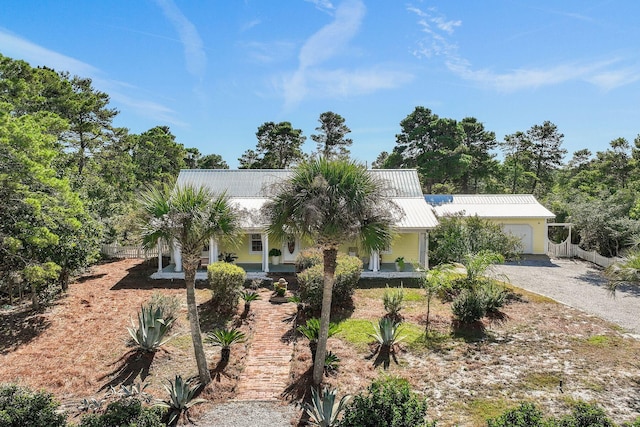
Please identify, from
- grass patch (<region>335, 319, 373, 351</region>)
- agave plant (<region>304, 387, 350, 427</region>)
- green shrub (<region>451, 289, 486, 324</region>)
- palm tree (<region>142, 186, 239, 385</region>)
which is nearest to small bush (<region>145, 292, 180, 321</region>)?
palm tree (<region>142, 186, 239, 385</region>)

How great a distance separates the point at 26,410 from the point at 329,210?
20.9 feet

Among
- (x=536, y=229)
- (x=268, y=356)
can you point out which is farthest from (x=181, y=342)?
(x=536, y=229)

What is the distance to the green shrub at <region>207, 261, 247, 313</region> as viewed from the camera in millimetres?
13180

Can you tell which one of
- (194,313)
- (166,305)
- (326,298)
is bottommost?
(166,305)

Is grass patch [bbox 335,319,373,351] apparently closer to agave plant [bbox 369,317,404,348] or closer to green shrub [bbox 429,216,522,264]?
agave plant [bbox 369,317,404,348]

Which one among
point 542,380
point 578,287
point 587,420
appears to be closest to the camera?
point 587,420

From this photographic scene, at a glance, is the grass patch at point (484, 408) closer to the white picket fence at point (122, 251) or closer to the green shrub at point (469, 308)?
the green shrub at point (469, 308)

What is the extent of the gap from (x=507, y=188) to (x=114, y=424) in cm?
5422

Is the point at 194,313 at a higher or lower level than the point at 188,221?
lower

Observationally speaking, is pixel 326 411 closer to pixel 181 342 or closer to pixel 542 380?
pixel 542 380

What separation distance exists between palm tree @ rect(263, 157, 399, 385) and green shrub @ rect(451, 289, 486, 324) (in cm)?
566

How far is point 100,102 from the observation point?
2806cm

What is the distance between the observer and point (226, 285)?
13.2 m

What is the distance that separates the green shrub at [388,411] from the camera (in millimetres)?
5770
